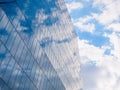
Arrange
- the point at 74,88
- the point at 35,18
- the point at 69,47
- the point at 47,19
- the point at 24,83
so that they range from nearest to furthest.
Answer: the point at 24,83 → the point at 35,18 → the point at 47,19 → the point at 69,47 → the point at 74,88

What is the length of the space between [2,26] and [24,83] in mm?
9310

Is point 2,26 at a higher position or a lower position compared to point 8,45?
higher

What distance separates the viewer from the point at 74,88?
71.8 metres

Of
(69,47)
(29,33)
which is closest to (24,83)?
(29,33)

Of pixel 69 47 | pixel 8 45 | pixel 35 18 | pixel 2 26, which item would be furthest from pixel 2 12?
pixel 69 47

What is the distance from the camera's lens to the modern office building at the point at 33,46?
26797 mm

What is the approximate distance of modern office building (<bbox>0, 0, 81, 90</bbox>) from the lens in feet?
87.9

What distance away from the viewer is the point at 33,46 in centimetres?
3588

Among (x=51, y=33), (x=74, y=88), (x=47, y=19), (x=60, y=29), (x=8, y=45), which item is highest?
(x=8, y=45)

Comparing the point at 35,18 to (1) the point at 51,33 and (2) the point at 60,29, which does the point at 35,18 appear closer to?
(1) the point at 51,33

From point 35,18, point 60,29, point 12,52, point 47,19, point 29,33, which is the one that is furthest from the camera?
point 60,29

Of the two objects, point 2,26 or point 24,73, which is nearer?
point 2,26

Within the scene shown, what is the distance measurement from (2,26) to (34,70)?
1221 cm

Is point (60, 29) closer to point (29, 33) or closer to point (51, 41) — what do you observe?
point (51, 41)
